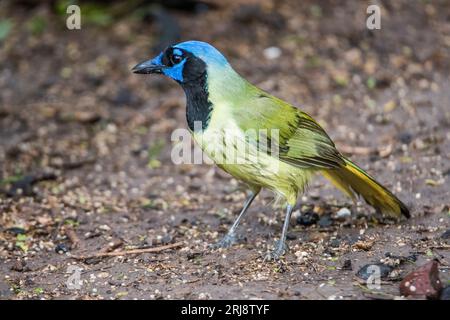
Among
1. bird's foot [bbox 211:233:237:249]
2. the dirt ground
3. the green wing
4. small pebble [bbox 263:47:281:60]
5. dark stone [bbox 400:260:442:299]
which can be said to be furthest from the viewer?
small pebble [bbox 263:47:281:60]

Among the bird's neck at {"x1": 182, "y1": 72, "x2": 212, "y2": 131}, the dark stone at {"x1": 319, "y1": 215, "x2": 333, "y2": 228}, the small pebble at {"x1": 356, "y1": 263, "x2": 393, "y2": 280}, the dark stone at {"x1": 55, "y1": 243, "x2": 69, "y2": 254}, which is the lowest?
the dark stone at {"x1": 55, "y1": 243, "x2": 69, "y2": 254}

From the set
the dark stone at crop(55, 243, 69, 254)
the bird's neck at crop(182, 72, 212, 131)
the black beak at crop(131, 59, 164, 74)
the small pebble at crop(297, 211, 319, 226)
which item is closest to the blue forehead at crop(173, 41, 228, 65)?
the bird's neck at crop(182, 72, 212, 131)

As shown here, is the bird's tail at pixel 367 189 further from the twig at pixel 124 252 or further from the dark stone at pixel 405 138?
the dark stone at pixel 405 138

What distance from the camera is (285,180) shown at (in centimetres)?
505

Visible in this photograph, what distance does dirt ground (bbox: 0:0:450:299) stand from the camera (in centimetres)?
473

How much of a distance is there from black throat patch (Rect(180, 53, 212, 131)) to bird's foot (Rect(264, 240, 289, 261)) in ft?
3.17

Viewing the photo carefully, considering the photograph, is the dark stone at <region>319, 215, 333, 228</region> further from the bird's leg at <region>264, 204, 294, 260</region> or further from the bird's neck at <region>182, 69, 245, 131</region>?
the bird's neck at <region>182, 69, 245, 131</region>

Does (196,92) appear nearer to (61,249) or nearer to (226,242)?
(226,242)

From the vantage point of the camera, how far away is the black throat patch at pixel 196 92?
16.3 feet

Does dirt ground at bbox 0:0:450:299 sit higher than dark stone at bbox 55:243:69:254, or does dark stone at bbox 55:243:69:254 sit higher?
dirt ground at bbox 0:0:450:299

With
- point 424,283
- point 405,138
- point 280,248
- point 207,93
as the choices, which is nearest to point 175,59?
point 207,93
